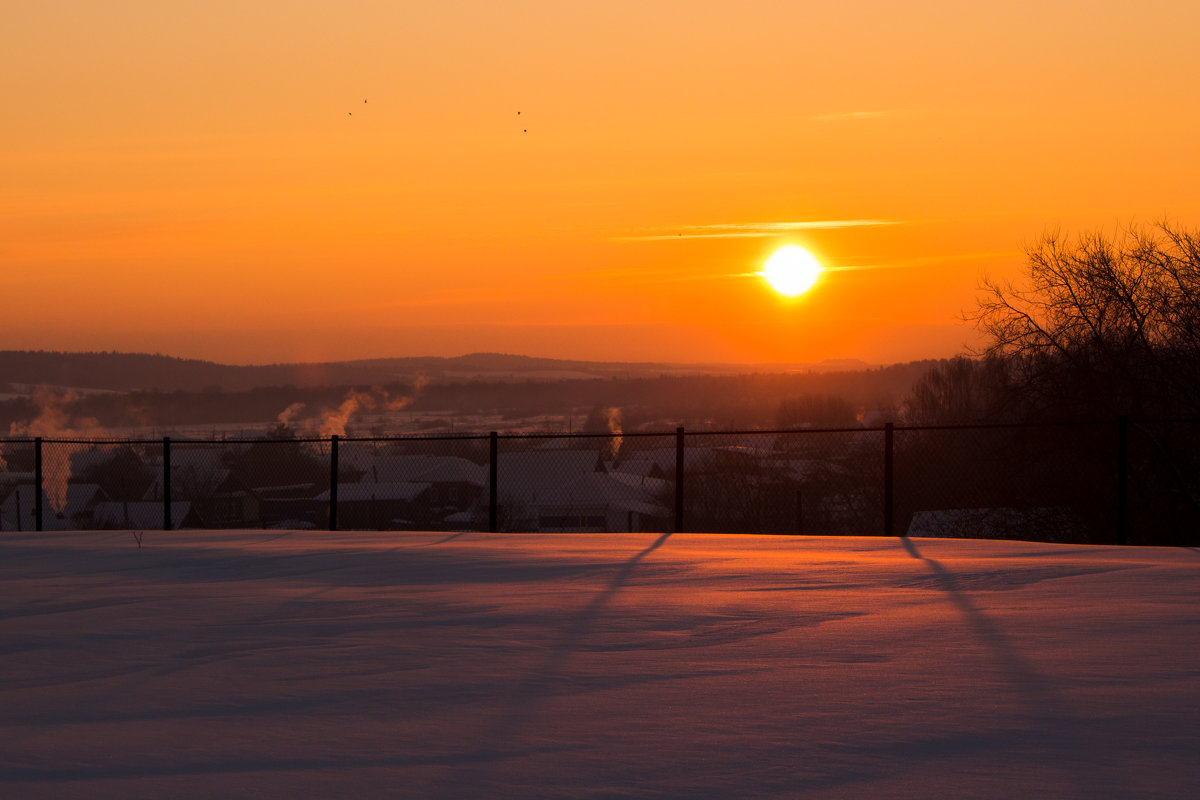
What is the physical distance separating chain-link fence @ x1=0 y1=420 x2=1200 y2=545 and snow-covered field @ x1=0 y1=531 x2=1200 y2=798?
638 cm

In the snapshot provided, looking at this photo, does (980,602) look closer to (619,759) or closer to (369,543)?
(619,759)

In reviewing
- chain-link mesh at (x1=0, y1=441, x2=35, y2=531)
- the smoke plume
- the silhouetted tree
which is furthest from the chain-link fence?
the smoke plume

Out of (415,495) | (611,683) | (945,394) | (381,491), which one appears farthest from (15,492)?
(611,683)

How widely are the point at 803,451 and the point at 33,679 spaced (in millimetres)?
52717

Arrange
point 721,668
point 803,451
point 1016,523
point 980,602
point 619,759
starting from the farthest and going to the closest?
point 803,451 → point 1016,523 → point 980,602 → point 721,668 → point 619,759

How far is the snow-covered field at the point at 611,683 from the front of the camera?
3.65m

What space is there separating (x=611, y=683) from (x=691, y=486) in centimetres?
4981

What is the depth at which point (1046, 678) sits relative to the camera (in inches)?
191

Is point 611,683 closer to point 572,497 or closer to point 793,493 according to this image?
point 793,493

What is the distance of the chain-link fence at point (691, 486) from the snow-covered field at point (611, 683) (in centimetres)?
638

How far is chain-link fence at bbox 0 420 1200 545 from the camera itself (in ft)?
84.6

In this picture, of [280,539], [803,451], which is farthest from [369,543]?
[803,451]

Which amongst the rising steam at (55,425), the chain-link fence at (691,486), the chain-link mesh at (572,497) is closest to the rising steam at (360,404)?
the rising steam at (55,425)

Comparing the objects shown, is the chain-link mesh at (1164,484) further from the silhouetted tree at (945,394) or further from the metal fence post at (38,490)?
the metal fence post at (38,490)
